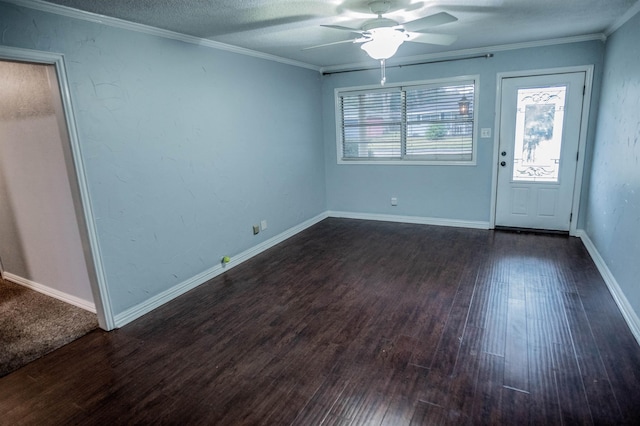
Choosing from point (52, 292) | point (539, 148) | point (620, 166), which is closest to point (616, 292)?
point (620, 166)

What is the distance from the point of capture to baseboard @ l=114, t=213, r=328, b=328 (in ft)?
10.1

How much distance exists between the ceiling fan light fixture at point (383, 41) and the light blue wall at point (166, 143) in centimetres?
176

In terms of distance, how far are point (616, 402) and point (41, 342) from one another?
383 centimetres

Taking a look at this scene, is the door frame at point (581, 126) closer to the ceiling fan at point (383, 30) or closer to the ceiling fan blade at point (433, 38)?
the ceiling fan blade at point (433, 38)

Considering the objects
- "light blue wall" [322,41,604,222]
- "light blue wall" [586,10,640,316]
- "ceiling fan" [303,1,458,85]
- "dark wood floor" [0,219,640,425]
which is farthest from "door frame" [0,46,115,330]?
"light blue wall" [586,10,640,316]

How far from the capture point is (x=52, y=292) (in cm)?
357

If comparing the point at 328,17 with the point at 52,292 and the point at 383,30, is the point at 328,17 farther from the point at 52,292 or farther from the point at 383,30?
the point at 52,292

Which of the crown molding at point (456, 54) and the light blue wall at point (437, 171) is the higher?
the crown molding at point (456, 54)

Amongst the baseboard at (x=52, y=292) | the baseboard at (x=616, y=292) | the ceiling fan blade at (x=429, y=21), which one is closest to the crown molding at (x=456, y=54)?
the baseboard at (x=616, y=292)

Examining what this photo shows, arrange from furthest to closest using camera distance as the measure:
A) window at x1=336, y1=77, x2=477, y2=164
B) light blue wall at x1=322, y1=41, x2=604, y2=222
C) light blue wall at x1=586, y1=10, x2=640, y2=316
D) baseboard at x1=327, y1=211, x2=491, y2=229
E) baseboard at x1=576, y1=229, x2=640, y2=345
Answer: baseboard at x1=327, y1=211, x2=491, y2=229, window at x1=336, y1=77, x2=477, y2=164, light blue wall at x1=322, y1=41, x2=604, y2=222, light blue wall at x1=586, y1=10, x2=640, y2=316, baseboard at x1=576, y1=229, x2=640, y2=345

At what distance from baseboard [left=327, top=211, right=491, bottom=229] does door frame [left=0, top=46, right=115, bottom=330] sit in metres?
3.89

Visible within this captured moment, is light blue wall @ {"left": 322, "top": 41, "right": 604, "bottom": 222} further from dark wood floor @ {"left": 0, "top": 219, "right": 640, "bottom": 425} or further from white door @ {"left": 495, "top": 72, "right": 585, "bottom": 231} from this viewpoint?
dark wood floor @ {"left": 0, "top": 219, "right": 640, "bottom": 425}

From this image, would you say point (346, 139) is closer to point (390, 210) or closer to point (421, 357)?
point (390, 210)

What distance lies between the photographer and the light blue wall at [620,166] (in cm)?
279
